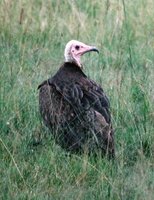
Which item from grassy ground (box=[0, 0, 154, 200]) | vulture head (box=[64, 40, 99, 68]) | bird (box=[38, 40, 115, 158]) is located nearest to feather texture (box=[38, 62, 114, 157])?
bird (box=[38, 40, 115, 158])

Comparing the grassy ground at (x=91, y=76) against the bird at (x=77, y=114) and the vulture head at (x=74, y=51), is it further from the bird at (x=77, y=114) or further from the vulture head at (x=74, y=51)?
the vulture head at (x=74, y=51)

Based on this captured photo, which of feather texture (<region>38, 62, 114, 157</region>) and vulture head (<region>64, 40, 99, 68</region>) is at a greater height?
vulture head (<region>64, 40, 99, 68</region>)

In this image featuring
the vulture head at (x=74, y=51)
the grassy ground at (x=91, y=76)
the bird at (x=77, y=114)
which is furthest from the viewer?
the vulture head at (x=74, y=51)

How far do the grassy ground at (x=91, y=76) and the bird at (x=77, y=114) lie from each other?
110 millimetres

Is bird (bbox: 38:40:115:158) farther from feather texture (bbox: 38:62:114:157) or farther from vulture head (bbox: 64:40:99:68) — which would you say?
vulture head (bbox: 64:40:99:68)

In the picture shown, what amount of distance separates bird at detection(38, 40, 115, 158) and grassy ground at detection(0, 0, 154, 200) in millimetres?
110

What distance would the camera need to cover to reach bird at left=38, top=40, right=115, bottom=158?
6.94 m

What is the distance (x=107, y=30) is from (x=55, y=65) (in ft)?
3.16

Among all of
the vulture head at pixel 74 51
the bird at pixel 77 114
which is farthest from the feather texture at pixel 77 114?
the vulture head at pixel 74 51

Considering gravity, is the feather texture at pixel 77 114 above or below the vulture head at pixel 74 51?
below

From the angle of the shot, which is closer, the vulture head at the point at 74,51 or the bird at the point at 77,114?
the bird at the point at 77,114

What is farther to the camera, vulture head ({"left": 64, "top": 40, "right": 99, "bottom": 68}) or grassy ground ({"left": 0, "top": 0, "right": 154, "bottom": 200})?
vulture head ({"left": 64, "top": 40, "right": 99, "bottom": 68})

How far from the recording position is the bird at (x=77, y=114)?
6.94m

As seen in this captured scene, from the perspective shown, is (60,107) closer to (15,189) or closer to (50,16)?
(15,189)
